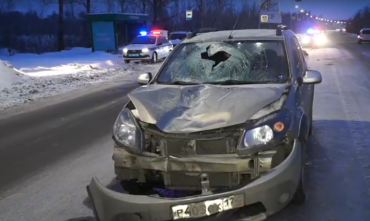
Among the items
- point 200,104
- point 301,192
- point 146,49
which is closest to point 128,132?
point 200,104

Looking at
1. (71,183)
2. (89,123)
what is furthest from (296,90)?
(89,123)

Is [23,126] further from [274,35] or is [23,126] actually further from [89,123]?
[274,35]

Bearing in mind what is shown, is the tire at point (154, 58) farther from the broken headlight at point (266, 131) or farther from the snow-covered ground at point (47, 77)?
the broken headlight at point (266, 131)

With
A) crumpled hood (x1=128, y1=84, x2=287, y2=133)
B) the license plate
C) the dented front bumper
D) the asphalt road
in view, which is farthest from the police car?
the license plate

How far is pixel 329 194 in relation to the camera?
4.56 metres

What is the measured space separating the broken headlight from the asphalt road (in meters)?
0.82

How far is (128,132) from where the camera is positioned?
13.3 feet

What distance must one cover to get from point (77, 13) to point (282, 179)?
5504 centimetres

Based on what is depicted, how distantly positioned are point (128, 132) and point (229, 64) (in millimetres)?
1733

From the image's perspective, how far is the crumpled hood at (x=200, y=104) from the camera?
12.5ft

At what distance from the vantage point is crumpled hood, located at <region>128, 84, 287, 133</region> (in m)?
3.82

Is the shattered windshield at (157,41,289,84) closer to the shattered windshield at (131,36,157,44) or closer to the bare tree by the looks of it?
the shattered windshield at (131,36,157,44)

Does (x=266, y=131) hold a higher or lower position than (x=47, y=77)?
higher

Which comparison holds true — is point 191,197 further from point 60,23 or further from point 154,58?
point 60,23
